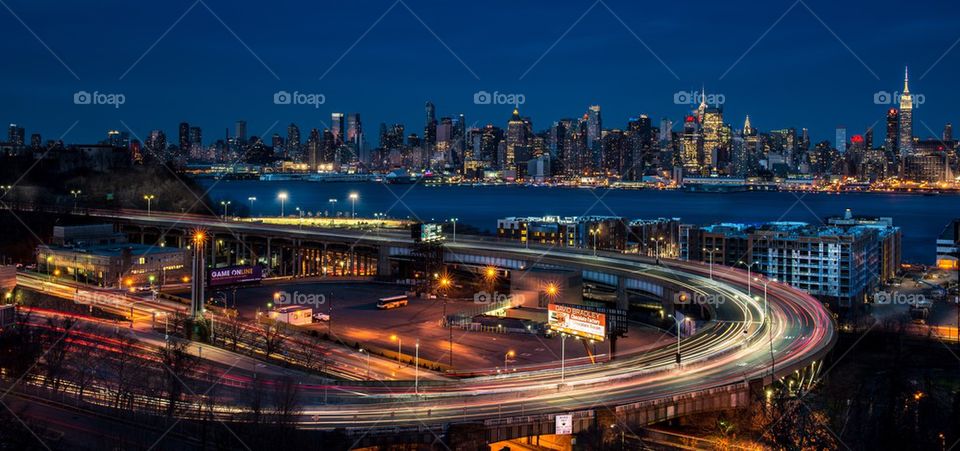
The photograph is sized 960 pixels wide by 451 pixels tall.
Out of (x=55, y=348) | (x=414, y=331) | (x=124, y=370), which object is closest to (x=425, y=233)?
(x=414, y=331)

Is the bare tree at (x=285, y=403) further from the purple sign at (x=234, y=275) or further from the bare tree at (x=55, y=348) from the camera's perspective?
the purple sign at (x=234, y=275)

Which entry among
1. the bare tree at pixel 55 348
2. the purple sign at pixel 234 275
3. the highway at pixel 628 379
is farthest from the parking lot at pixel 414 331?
the bare tree at pixel 55 348

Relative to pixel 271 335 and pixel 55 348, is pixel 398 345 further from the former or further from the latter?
pixel 55 348

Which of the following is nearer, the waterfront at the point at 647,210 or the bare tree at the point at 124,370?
the bare tree at the point at 124,370

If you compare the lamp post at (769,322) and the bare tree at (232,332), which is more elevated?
the lamp post at (769,322)

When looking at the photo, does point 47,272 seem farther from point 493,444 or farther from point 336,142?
point 336,142

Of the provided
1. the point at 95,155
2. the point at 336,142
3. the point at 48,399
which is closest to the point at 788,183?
the point at 336,142
